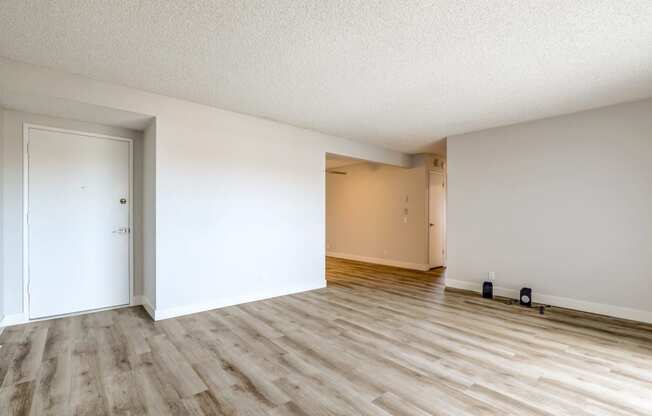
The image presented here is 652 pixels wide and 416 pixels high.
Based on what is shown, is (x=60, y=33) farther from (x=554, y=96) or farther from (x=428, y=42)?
(x=554, y=96)

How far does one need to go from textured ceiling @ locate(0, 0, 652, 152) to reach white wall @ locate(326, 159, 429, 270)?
343cm

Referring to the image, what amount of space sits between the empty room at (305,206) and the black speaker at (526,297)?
3 centimetres

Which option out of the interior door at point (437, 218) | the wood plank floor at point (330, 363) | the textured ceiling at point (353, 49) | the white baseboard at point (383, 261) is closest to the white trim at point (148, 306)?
the wood plank floor at point (330, 363)

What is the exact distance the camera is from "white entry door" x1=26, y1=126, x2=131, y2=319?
3.60 meters

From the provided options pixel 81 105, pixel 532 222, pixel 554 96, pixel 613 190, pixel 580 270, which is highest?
pixel 554 96

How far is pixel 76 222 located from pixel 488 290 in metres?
5.76

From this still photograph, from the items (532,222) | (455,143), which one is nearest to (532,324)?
(532,222)

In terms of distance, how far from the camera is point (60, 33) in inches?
94.7

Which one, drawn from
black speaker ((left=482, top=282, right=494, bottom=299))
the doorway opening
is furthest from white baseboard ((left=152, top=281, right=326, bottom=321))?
the doorway opening

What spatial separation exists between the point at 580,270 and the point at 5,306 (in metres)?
6.95

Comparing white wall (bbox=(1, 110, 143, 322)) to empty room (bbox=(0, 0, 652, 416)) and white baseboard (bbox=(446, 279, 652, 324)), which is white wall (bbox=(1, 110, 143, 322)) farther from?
white baseboard (bbox=(446, 279, 652, 324))

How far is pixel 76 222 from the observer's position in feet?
12.6

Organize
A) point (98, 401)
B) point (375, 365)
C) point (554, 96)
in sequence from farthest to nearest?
point (554, 96)
point (375, 365)
point (98, 401)

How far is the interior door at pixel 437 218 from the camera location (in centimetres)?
719
